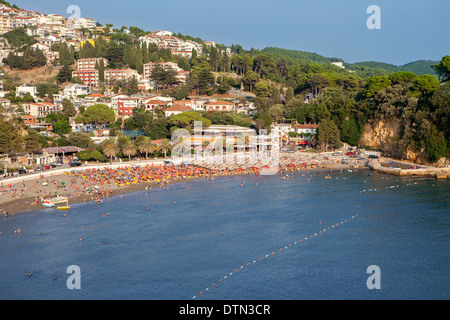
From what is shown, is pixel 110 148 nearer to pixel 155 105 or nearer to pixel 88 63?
pixel 155 105

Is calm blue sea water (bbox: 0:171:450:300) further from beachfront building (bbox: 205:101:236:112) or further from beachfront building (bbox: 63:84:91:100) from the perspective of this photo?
beachfront building (bbox: 63:84:91:100)

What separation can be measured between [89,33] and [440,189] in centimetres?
10385

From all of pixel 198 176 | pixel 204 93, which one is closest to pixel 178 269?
pixel 198 176

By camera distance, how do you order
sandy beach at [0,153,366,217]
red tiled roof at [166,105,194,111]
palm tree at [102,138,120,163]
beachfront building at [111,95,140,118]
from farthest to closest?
beachfront building at [111,95,140,118] → red tiled roof at [166,105,194,111] → palm tree at [102,138,120,163] → sandy beach at [0,153,366,217]

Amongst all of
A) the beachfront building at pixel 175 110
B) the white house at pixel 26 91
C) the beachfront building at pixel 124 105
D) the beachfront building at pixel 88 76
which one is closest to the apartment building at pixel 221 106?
the beachfront building at pixel 175 110

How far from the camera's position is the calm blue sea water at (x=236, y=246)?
75.3ft

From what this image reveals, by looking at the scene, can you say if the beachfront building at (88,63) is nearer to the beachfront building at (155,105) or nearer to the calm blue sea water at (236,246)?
the beachfront building at (155,105)

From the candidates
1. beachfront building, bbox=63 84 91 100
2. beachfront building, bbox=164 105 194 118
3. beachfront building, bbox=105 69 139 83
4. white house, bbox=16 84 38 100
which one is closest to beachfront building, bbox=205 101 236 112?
beachfront building, bbox=164 105 194 118

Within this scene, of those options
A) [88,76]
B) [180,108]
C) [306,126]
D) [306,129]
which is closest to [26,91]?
[88,76]

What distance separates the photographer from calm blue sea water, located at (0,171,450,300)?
2294cm

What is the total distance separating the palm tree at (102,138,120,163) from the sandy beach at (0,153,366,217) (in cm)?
221

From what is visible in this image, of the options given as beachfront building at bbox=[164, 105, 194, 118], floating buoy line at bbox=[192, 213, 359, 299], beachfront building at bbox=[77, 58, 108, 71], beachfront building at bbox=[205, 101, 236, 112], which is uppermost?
beachfront building at bbox=[77, 58, 108, 71]

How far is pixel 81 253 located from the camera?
26.6 metres

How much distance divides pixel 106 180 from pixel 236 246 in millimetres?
18412
